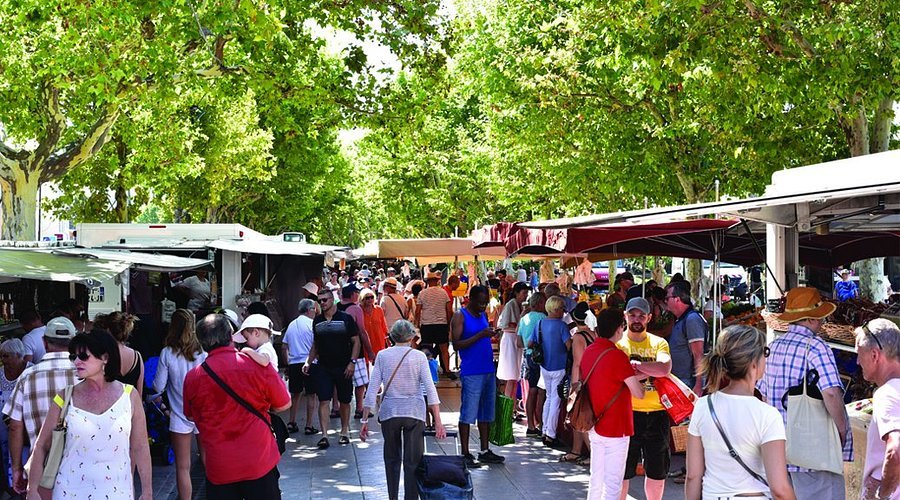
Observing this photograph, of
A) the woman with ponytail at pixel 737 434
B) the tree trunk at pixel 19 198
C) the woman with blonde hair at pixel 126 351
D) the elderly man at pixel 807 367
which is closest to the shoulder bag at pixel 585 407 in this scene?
the elderly man at pixel 807 367

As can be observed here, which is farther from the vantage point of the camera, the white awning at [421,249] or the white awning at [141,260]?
the white awning at [421,249]

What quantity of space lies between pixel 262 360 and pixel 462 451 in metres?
4.56

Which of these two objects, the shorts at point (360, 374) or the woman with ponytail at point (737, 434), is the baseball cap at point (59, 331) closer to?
the woman with ponytail at point (737, 434)

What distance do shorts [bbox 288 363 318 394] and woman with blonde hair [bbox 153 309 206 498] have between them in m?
3.20

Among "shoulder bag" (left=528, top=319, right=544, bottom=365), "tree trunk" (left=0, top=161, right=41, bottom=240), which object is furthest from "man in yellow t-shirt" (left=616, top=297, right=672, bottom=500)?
"tree trunk" (left=0, top=161, right=41, bottom=240)

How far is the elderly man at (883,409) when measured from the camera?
4996 millimetres

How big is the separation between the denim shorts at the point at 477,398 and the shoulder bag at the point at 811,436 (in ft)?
15.3

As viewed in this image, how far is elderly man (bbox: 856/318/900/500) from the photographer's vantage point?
16.4 feet

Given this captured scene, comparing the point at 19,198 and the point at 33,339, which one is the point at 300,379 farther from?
the point at 19,198

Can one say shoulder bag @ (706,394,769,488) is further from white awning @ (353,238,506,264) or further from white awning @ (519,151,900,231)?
white awning @ (353,238,506,264)

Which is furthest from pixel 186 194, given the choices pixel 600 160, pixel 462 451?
pixel 462 451

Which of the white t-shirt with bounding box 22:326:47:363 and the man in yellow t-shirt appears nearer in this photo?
the man in yellow t-shirt

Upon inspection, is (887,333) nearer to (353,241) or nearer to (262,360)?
(262,360)

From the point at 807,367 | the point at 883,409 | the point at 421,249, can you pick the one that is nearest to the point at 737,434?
the point at 883,409
